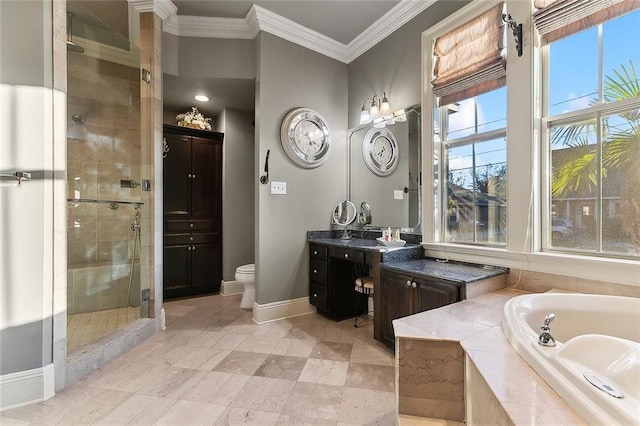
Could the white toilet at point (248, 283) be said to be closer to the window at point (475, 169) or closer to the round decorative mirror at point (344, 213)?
the round decorative mirror at point (344, 213)

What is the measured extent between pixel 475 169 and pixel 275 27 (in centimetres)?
231

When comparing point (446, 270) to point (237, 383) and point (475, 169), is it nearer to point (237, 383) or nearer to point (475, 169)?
point (475, 169)

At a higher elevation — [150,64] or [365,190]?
[150,64]

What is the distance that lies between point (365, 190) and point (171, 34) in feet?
8.33

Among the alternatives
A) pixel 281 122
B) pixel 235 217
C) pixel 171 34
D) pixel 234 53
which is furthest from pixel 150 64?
pixel 235 217

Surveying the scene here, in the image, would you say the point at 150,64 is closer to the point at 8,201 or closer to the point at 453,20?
the point at 8,201

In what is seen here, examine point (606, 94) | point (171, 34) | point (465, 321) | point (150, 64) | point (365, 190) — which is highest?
point (171, 34)

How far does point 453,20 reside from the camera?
2145 millimetres

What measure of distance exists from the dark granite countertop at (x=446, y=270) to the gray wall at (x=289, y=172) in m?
1.13

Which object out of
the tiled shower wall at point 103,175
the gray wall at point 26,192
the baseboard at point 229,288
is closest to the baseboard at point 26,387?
the gray wall at point 26,192

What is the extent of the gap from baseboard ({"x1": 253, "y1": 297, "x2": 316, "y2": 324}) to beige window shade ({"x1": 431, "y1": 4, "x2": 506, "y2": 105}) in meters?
2.34

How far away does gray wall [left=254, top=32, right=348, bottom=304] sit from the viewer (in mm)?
2678

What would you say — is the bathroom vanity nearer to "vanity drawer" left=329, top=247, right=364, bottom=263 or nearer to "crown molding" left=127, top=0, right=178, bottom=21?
"vanity drawer" left=329, top=247, right=364, bottom=263

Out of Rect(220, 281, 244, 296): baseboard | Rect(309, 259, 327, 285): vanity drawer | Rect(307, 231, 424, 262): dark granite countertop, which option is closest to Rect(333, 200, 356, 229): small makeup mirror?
Rect(307, 231, 424, 262): dark granite countertop
